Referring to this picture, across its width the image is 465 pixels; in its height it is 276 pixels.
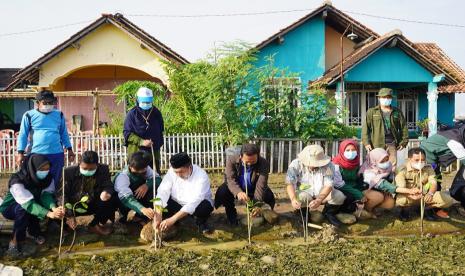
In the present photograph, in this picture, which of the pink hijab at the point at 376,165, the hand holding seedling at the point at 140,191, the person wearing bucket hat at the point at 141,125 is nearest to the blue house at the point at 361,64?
the pink hijab at the point at 376,165

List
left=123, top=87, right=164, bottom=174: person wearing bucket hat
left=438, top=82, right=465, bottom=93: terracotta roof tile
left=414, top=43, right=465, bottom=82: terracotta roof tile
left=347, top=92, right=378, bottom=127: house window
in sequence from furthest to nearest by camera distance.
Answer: left=347, top=92, right=378, bottom=127: house window → left=414, top=43, right=465, bottom=82: terracotta roof tile → left=438, top=82, right=465, bottom=93: terracotta roof tile → left=123, top=87, right=164, bottom=174: person wearing bucket hat

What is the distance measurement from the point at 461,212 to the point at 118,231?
14.8 ft

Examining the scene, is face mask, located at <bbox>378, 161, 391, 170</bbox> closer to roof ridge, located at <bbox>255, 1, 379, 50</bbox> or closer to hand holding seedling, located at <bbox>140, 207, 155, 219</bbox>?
hand holding seedling, located at <bbox>140, 207, 155, 219</bbox>

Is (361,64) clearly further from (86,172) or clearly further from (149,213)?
(86,172)

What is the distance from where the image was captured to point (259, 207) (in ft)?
17.8

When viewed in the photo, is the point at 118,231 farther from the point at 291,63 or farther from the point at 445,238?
the point at 291,63

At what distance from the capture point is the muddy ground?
4055 millimetres

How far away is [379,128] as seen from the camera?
633 centimetres

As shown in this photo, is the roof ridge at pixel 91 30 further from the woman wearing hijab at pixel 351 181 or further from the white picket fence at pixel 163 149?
the woman wearing hijab at pixel 351 181

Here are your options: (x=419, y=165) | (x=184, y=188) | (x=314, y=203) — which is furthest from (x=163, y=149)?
(x=419, y=165)

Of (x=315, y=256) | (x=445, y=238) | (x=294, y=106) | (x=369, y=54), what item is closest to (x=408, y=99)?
(x=369, y=54)

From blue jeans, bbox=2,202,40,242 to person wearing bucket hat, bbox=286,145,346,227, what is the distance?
2.92m

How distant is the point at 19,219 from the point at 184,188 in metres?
1.77

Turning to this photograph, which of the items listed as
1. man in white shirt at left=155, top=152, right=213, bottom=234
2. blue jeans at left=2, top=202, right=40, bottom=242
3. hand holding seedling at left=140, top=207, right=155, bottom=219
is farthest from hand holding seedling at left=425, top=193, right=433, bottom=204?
blue jeans at left=2, top=202, right=40, bottom=242
